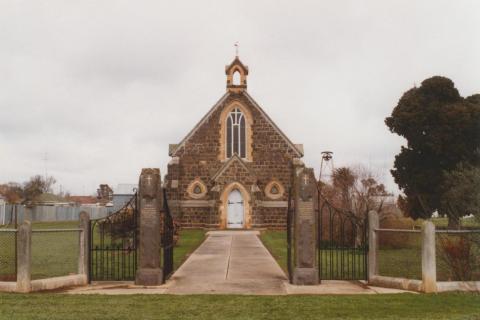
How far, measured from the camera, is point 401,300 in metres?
10.3

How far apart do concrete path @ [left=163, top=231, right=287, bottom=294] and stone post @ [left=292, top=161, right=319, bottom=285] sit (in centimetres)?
56

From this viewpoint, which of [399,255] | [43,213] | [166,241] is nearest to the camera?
[166,241]

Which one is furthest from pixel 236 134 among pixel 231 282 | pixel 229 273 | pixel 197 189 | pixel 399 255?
pixel 231 282

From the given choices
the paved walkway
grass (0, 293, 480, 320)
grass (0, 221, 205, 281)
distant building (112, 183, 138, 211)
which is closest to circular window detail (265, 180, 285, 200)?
grass (0, 221, 205, 281)

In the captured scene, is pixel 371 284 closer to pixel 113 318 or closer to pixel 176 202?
pixel 113 318

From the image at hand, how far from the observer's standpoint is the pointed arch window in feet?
119

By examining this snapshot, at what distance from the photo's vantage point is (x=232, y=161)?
34406 mm

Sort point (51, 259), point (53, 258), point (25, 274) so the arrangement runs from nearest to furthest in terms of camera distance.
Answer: point (25, 274) → point (51, 259) → point (53, 258)

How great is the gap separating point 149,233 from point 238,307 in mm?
3552

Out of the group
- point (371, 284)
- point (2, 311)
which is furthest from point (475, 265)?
point (2, 311)

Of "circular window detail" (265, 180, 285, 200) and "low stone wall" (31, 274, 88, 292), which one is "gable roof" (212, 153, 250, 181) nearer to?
"circular window detail" (265, 180, 285, 200)

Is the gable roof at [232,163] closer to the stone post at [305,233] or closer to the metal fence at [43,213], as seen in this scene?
the metal fence at [43,213]

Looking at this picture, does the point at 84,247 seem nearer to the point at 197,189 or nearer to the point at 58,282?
the point at 58,282

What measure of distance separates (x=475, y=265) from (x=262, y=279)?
15.5ft
